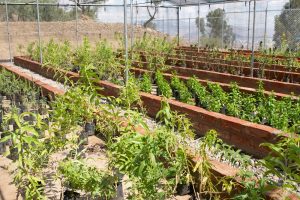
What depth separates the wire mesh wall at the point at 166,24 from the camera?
15420 mm

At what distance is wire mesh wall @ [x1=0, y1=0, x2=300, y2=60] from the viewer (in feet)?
50.6

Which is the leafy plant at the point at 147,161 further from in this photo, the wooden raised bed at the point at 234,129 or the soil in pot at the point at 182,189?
the wooden raised bed at the point at 234,129

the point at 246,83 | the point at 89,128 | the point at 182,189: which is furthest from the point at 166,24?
the point at 182,189

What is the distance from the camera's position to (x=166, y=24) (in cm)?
2309

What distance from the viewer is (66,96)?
4.22m

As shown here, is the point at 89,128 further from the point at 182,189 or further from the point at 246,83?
the point at 246,83

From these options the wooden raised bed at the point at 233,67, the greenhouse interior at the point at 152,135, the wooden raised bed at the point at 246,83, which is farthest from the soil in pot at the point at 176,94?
the wooden raised bed at the point at 233,67

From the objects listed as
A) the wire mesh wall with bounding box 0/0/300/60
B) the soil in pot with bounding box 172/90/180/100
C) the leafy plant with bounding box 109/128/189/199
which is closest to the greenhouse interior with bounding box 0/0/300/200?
the leafy plant with bounding box 109/128/189/199

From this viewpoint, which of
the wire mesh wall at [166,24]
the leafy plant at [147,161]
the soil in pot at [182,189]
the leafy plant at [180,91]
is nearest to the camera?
Result: the leafy plant at [147,161]

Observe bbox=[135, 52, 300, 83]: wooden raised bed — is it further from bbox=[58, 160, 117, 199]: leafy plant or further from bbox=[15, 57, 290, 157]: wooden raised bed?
bbox=[58, 160, 117, 199]: leafy plant

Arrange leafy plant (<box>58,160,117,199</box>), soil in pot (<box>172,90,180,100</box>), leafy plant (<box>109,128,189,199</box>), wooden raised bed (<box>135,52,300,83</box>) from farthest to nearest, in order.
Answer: wooden raised bed (<box>135,52,300,83</box>) < soil in pot (<box>172,90,180,100</box>) < leafy plant (<box>58,160,117,199</box>) < leafy plant (<box>109,128,189,199</box>)

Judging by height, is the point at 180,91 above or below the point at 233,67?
below

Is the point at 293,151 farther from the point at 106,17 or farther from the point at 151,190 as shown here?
the point at 106,17

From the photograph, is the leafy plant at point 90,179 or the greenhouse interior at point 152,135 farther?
the leafy plant at point 90,179
